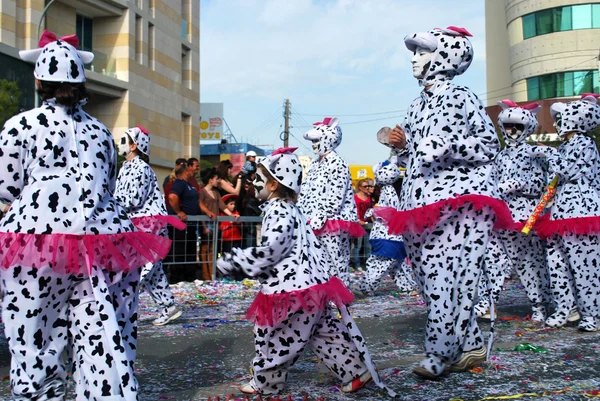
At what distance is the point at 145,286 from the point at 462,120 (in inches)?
154

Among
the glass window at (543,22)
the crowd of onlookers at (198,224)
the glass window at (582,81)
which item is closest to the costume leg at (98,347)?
the crowd of onlookers at (198,224)

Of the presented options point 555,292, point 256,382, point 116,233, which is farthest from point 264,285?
point 555,292

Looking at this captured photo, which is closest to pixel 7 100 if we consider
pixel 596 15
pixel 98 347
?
pixel 98 347

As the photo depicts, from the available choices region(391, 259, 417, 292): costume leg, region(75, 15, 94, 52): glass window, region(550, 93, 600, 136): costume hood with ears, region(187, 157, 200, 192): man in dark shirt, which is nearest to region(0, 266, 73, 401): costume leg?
region(550, 93, 600, 136): costume hood with ears

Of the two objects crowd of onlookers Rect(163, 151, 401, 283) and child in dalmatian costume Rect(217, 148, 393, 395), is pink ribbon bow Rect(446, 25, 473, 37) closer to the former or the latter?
child in dalmatian costume Rect(217, 148, 393, 395)

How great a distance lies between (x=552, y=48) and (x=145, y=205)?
38.8 m

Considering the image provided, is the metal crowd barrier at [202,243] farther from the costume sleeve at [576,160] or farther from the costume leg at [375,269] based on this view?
the costume sleeve at [576,160]

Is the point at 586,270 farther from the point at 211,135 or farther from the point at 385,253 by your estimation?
the point at 211,135

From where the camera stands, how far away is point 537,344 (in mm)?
5723

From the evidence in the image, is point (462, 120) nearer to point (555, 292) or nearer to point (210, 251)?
point (555, 292)

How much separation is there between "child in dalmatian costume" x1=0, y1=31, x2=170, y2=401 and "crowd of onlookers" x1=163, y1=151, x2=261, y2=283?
6.63m

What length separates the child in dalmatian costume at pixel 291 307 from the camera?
397 cm

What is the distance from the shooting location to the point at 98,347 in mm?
3193

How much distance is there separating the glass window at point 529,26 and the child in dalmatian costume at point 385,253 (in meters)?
36.1
